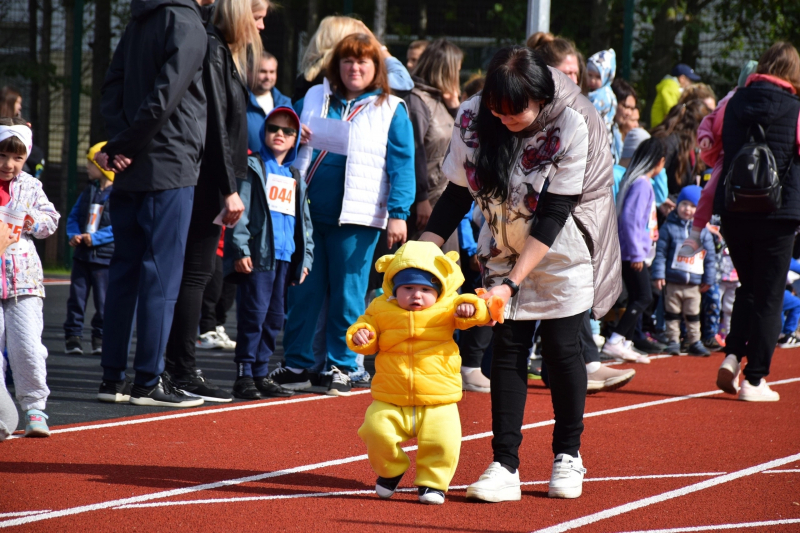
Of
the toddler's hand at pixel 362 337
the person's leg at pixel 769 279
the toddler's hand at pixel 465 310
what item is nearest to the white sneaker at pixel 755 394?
the person's leg at pixel 769 279

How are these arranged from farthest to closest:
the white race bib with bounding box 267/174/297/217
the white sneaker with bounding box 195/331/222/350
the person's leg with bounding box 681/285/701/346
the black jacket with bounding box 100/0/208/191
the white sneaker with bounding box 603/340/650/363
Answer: the person's leg with bounding box 681/285/701/346, the white sneaker with bounding box 195/331/222/350, the white sneaker with bounding box 603/340/650/363, the white race bib with bounding box 267/174/297/217, the black jacket with bounding box 100/0/208/191

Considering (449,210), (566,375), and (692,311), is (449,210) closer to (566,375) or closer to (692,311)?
(566,375)

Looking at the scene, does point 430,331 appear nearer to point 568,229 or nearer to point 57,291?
point 568,229

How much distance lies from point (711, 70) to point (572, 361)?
50.8 ft

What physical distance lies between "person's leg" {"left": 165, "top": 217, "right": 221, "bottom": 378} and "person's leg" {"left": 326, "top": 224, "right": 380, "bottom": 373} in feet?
2.78

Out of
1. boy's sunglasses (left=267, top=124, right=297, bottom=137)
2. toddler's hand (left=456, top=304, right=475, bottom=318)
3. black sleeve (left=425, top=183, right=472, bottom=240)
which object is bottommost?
toddler's hand (left=456, top=304, right=475, bottom=318)

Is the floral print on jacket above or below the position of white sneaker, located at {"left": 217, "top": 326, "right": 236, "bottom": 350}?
above

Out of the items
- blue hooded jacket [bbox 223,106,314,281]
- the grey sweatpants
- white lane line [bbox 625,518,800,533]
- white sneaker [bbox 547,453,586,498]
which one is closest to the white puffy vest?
blue hooded jacket [bbox 223,106,314,281]

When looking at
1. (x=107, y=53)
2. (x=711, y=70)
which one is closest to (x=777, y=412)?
(x=711, y=70)

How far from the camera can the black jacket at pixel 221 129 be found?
20.3 ft

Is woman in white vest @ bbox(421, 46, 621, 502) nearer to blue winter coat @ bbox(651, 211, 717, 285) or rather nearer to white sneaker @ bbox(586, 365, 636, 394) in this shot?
white sneaker @ bbox(586, 365, 636, 394)

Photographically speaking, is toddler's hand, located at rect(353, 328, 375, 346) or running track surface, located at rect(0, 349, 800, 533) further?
toddler's hand, located at rect(353, 328, 375, 346)

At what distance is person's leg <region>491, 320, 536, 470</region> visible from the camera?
4.30 meters

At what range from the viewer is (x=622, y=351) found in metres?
9.27
